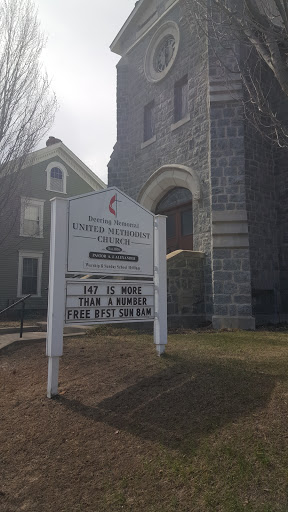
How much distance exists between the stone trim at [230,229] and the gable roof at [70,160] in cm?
1483

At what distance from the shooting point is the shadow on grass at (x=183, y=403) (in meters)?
3.08

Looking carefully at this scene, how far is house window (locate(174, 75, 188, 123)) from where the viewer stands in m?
12.2

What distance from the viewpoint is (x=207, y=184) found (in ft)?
34.5

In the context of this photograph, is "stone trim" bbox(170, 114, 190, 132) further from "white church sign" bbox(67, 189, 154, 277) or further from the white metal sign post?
"white church sign" bbox(67, 189, 154, 277)

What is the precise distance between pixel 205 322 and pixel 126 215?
18.0ft

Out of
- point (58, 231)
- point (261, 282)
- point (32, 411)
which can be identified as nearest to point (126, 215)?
point (58, 231)

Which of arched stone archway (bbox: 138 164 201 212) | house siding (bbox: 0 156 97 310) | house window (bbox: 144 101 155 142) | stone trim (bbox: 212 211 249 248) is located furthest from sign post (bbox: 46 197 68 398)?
house siding (bbox: 0 156 97 310)

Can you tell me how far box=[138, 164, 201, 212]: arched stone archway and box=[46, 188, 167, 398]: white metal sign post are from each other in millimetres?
5671

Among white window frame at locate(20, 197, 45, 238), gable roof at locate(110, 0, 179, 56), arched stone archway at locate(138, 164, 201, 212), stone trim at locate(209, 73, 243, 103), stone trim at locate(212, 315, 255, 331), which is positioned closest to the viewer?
stone trim at locate(212, 315, 255, 331)

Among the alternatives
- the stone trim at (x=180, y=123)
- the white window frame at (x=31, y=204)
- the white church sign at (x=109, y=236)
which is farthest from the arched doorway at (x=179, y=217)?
the white window frame at (x=31, y=204)

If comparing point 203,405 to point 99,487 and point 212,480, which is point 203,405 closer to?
point 212,480

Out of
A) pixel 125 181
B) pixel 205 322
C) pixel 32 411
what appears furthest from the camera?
pixel 125 181

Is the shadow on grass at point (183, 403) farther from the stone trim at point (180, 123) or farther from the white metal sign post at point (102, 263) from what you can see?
the stone trim at point (180, 123)

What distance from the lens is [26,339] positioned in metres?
7.06
